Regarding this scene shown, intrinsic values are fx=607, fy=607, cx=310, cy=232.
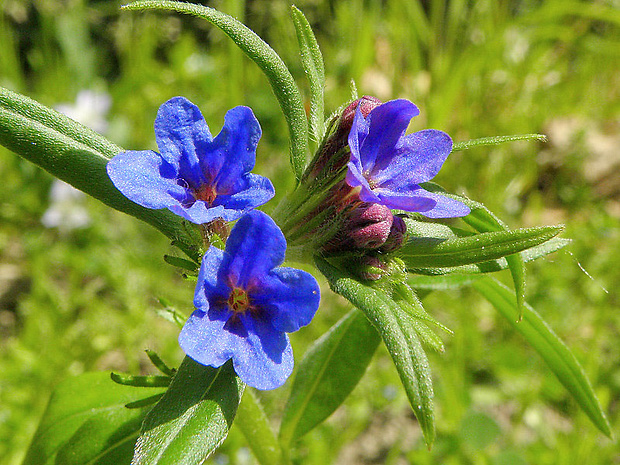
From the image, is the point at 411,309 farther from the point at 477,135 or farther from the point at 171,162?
the point at 477,135

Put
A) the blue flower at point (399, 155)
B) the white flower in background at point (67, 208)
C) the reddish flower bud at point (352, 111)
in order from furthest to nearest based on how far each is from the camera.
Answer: the white flower in background at point (67, 208) → the reddish flower bud at point (352, 111) → the blue flower at point (399, 155)

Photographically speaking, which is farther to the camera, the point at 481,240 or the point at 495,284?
the point at 495,284

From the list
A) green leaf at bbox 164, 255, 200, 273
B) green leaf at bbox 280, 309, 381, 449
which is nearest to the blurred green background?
green leaf at bbox 280, 309, 381, 449

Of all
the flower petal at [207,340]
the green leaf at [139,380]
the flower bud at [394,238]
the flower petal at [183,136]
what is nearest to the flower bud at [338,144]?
the flower bud at [394,238]

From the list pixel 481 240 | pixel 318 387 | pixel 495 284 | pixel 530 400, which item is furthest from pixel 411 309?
pixel 530 400

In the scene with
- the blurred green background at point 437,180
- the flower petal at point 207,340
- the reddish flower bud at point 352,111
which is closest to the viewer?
the flower petal at point 207,340

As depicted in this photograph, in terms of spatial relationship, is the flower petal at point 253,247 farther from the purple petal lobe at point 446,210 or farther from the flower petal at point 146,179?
the purple petal lobe at point 446,210
